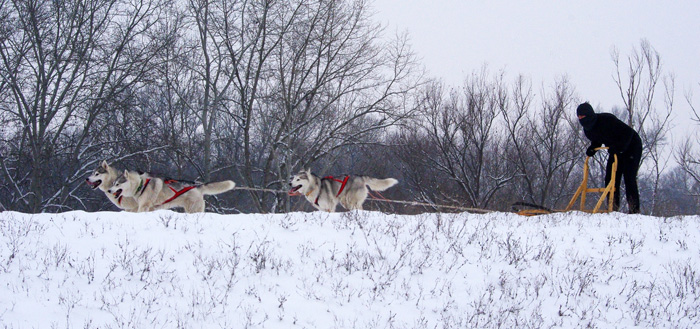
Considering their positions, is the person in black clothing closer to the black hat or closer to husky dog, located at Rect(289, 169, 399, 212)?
the black hat

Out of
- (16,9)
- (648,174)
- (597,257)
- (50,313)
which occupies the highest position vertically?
(16,9)

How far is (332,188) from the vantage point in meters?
11.4

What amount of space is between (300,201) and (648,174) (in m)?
23.7

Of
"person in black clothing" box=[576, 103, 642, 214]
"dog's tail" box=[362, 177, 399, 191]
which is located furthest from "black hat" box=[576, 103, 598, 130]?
"dog's tail" box=[362, 177, 399, 191]

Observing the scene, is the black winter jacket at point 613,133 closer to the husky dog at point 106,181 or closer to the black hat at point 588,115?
the black hat at point 588,115

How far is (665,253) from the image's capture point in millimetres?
6152

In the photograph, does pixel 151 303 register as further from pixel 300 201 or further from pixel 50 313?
pixel 300 201

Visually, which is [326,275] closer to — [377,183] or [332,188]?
[332,188]

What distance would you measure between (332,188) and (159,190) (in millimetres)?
3711

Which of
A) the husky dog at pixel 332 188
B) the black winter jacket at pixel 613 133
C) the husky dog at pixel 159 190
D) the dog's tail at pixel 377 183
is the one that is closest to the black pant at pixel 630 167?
the black winter jacket at pixel 613 133

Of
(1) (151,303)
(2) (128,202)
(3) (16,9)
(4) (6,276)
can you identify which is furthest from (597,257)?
(3) (16,9)

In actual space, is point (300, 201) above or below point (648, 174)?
below

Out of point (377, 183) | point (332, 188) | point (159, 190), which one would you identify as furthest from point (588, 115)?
point (159, 190)

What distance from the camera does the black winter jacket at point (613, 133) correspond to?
27.7 feet
